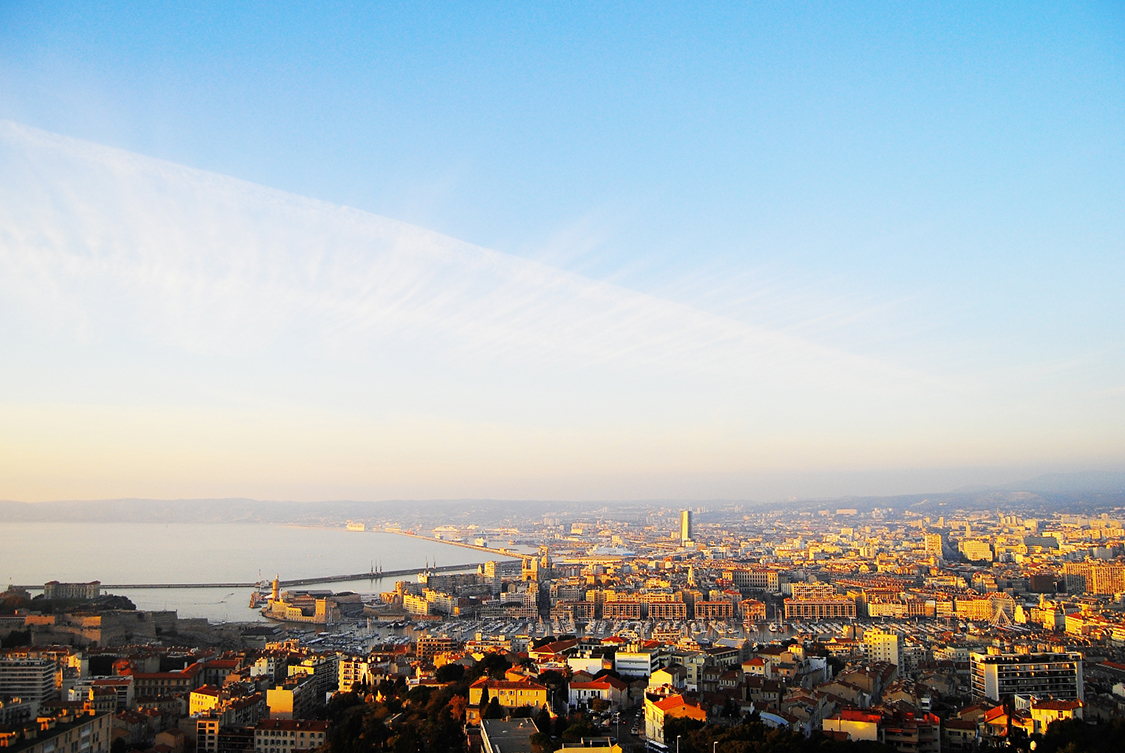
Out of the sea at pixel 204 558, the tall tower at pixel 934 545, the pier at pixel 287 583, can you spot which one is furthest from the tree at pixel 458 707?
the tall tower at pixel 934 545

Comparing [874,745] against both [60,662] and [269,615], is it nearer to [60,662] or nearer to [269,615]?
[60,662]

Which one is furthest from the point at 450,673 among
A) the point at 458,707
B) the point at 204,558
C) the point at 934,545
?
the point at 204,558

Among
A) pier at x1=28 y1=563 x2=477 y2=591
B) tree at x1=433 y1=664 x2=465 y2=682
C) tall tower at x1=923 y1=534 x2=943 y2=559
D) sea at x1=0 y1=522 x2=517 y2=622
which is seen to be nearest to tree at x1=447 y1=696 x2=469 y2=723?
tree at x1=433 y1=664 x2=465 y2=682

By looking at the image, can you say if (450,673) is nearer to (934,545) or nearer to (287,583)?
(287,583)

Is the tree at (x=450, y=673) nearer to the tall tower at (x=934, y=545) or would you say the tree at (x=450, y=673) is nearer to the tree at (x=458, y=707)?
the tree at (x=458, y=707)

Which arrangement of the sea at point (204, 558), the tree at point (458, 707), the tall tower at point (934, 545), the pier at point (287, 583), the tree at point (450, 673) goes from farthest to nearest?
the tall tower at point (934, 545) < the pier at point (287, 583) < the sea at point (204, 558) < the tree at point (450, 673) < the tree at point (458, 707)

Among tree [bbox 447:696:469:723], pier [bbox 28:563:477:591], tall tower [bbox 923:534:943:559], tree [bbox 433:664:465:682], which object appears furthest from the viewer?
tall tower [bbox 923:534:943:559]

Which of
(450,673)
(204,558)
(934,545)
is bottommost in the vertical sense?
(204,558)

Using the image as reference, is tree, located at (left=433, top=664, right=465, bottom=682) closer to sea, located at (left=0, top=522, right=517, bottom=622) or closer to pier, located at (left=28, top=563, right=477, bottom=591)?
sea, located at (left=0, top=522, right=517, bottom=622)

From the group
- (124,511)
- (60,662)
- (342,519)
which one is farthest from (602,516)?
(60,662)
